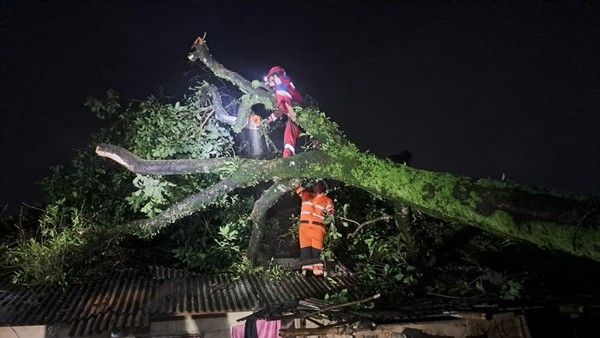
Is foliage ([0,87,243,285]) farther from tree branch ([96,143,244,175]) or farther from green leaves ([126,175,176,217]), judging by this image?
tree branch ([96,143,244,175])

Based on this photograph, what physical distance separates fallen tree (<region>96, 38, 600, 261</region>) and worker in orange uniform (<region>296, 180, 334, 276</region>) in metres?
0.90

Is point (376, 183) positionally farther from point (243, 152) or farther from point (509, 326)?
point (243, 152)

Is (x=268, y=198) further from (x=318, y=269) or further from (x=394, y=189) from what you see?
(x=394, y=189)

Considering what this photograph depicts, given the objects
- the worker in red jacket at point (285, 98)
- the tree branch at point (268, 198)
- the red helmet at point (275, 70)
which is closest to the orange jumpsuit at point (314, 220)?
the tree branch at point (268, 198)

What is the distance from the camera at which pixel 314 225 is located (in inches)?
350

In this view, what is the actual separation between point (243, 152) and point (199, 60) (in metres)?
2.63

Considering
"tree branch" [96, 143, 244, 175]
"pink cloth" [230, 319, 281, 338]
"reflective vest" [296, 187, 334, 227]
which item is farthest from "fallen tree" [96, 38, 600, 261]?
"pink cloth" [230, 319, 281, 338]

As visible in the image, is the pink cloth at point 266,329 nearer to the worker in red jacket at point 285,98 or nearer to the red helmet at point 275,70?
the worker in red jacket at point 285,98

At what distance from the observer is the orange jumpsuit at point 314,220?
8.86 m

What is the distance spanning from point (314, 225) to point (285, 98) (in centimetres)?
292

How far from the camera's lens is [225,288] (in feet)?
28.4

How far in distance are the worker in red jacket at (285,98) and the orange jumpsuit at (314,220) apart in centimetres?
116

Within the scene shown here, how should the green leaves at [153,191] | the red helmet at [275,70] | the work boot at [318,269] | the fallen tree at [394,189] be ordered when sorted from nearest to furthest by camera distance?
the fallen tree at [394,189] < the green leaves at [153,191] < the work boot at [318,269] < the red helmet at [275,70]

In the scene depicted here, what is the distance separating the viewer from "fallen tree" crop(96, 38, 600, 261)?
3.96 metres
